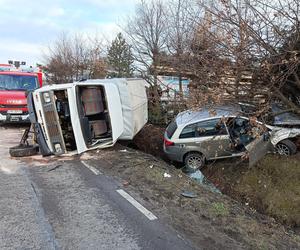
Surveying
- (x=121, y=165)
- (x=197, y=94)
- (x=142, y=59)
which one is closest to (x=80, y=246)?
(x=121, y=165)

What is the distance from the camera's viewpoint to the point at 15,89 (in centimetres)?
1530

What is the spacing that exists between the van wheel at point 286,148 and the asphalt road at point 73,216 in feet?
16.7

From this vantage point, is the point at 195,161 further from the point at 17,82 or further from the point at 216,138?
the point at 17,82

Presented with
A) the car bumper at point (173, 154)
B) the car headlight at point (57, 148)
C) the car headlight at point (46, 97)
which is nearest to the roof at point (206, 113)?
the car bumper at point (173, 154)

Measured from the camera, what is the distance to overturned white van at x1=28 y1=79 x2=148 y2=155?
9039 mm

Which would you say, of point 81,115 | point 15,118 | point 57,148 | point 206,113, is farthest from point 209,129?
point 15,118

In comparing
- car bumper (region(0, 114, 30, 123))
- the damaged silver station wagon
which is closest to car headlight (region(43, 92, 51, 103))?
the damaged silver station wagon

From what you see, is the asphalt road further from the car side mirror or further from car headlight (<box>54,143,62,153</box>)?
the car side mirror

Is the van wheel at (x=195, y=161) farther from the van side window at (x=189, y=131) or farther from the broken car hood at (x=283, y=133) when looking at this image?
the broken car hood at (x=283, y=133)

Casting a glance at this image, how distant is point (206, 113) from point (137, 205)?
5254 mm

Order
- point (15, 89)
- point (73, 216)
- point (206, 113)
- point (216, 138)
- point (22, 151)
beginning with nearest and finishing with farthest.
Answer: point (73, 216) < point (22, 151) < point (216, 138) < point (206, 113) < point (15, 89)

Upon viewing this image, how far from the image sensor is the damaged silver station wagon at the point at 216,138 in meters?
8.98

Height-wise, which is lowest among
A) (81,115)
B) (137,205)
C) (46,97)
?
(137,205)

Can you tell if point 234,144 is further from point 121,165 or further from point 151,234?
point 151,234
